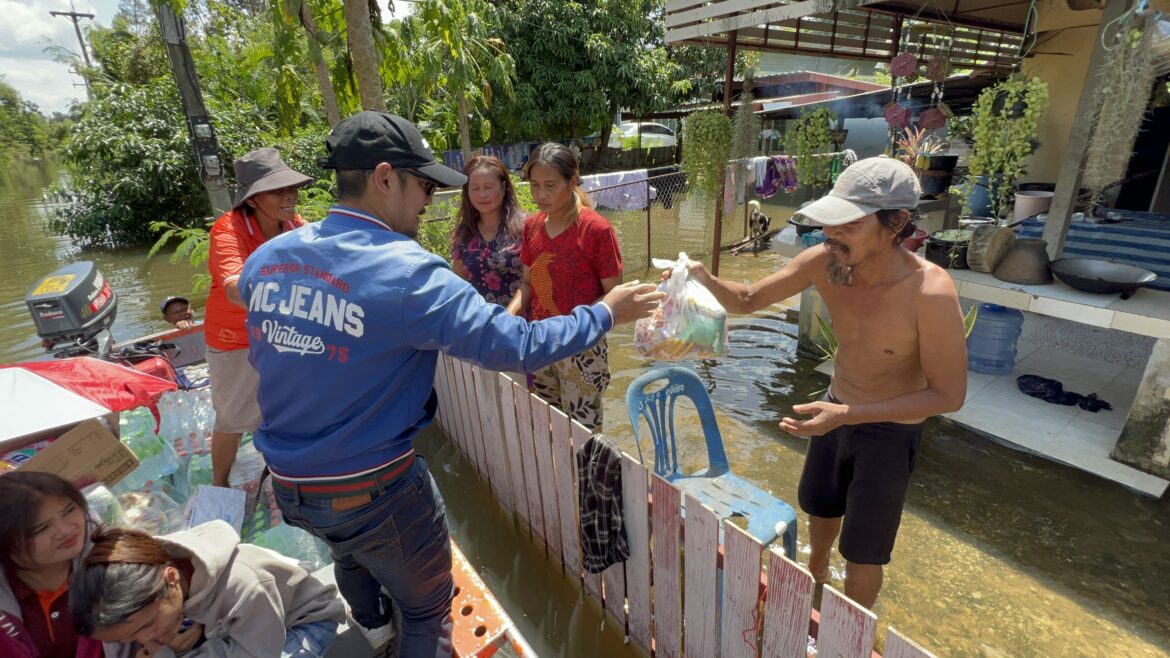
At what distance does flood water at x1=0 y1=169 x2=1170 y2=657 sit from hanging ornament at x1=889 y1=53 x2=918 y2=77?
3.04 metres

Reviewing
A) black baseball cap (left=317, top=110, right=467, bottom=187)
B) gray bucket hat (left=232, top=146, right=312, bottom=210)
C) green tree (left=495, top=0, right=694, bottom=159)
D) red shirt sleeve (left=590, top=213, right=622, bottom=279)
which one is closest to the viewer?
black baseball cap (left=317, top=110, right=467, bottom=187)

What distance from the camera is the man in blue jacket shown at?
143 cm

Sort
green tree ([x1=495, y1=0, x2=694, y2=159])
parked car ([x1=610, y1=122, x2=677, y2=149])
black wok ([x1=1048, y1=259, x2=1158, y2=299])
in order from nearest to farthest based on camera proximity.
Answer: black wok ([x1=1048, y1=259, x2=1158, y2=299])
green tree ([x1=495, y1=0, x2=694, y2=159])
parked car ([x1=610, y1=122, x2=677, y2=149])

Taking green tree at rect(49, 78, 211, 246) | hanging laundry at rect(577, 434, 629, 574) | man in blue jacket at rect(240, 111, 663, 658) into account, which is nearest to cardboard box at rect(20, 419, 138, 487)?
man in blue jacket at rect(240, 111, 663, 658)

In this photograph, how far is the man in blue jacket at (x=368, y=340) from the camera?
1430 millimetres

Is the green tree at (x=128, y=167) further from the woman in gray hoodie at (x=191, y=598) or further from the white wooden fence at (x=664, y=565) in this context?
the woman in gray hoodie at (x=191, y=598)

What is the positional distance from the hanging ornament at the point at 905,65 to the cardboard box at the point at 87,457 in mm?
6349

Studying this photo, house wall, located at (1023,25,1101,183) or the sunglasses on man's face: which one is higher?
house wall, located at (1023,25,1101,183)

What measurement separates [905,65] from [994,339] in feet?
8.47

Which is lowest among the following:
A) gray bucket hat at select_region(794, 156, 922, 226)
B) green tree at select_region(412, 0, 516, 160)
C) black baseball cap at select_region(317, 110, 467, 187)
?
gray bucket hat at select_region(794, 156, 922, 226)

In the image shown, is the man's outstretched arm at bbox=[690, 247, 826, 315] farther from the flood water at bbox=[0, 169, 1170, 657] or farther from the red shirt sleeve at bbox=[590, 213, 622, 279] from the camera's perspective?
the flood water at bbox=[0, 169, 1170, 657]

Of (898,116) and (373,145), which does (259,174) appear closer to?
(373,145)

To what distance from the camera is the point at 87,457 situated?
2.45m

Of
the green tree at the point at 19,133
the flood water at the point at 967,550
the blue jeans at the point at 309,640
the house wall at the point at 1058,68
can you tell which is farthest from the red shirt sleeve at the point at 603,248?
the green tree at the point at 19,133
